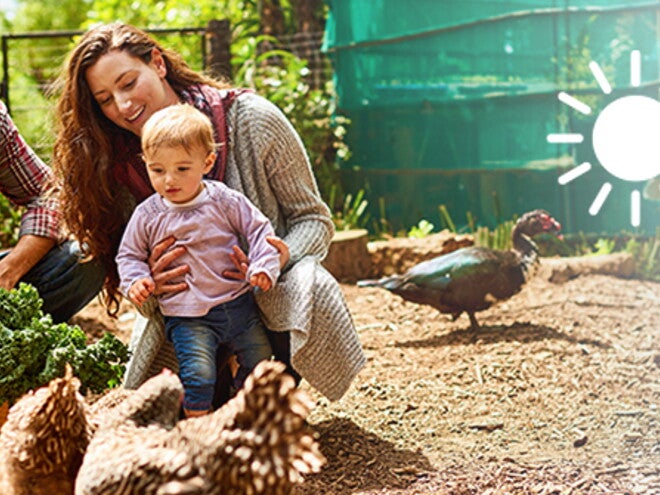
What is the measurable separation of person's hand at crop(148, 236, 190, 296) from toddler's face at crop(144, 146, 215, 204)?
14 centimetres

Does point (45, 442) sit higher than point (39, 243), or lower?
lower

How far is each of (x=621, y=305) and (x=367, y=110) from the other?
3076mm

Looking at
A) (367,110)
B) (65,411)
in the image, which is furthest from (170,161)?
(367,110)

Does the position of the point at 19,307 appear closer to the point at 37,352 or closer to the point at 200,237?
the point at 37,352

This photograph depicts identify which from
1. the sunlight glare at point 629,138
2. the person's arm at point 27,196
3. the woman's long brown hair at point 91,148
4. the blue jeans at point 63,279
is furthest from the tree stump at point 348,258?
the woman's long brown hair at point 91,148

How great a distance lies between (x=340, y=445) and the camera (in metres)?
3.66

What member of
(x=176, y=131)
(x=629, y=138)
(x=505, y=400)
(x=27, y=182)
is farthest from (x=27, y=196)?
(x=629, y=138)

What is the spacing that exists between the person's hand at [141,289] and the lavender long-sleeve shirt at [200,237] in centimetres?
9

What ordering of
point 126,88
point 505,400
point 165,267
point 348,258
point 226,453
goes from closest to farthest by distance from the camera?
point 226,453 < point 165,267 < point 126,88 < point 505,400 < point 348,258

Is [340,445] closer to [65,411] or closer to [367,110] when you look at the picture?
[65,411]

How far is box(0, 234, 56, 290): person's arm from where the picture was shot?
3.60 m

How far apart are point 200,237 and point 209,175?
0.38 meters

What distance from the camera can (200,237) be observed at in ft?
9.99

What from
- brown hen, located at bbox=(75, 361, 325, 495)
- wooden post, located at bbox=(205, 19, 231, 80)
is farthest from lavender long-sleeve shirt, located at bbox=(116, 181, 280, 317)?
wooden post, located at bbox=(205, 19, 231, 80)
